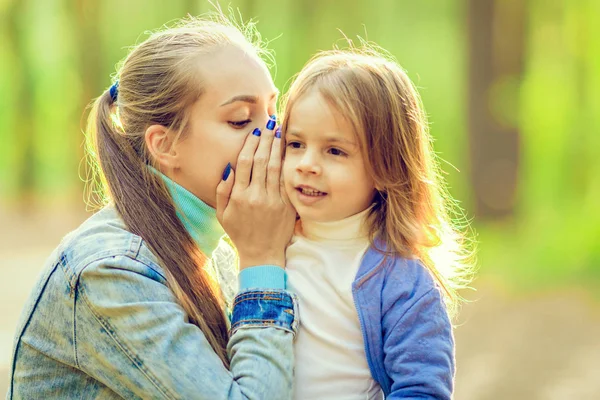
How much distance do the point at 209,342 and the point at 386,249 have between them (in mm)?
547

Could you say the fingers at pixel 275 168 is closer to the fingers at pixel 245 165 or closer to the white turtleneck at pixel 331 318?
the fingers at pixel 245 165

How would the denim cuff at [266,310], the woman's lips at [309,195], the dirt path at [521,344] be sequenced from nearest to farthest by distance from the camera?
the denim cuff at [266,310] → the woman's lips at [309,195] → the dirt path at [521,344]

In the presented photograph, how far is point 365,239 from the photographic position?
2.35 meters

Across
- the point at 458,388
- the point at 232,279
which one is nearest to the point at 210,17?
the point at 232,279

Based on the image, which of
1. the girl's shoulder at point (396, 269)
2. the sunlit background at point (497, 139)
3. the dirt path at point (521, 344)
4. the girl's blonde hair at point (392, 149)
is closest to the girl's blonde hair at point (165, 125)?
the girl's blonde hair at point (392, 149)

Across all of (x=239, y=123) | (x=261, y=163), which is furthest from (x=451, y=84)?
(x=261, y=163)

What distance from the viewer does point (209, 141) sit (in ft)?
8.26

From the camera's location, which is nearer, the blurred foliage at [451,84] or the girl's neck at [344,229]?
the girl's neck at [344,229]

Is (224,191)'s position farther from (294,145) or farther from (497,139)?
(497,139)

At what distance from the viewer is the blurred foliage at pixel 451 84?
901 centimetres

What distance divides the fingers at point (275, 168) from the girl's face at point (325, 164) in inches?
3.8

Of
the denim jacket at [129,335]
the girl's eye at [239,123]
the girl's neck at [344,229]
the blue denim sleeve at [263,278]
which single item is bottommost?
the denim jacket at [129,335]

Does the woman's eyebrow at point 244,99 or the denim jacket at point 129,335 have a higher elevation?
the woman's eyebrow at point 244,99

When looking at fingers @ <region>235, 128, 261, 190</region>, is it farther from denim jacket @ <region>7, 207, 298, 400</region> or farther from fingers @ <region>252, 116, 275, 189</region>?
denim jacket @ <region>7, 207, 298, 400</region>
